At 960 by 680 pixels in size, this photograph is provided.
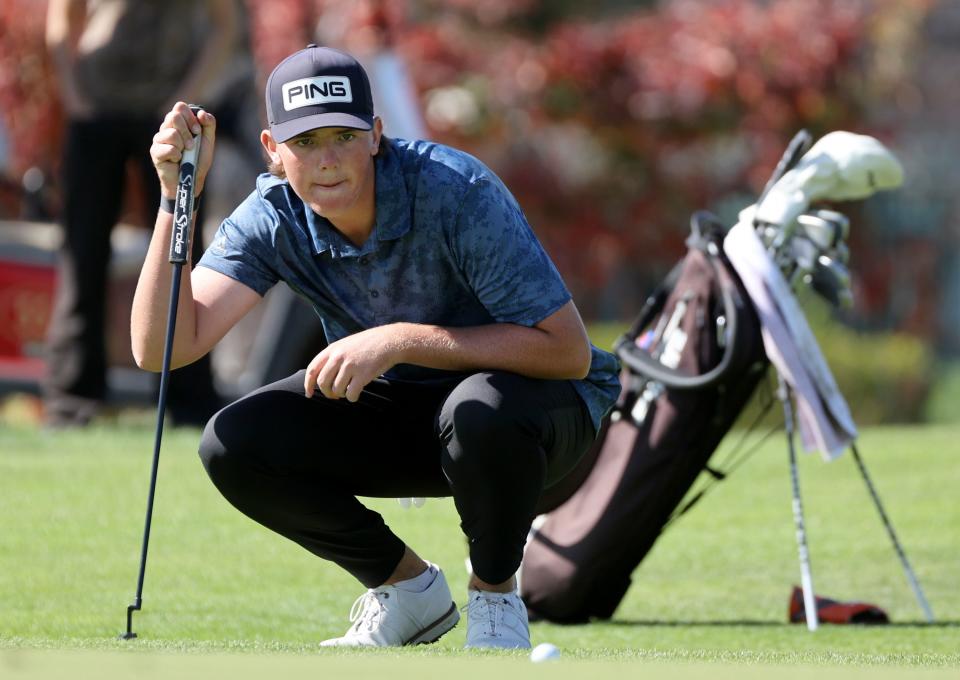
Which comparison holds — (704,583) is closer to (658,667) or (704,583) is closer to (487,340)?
(487,340)

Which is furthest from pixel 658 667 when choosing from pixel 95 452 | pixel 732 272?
pixel 95 452

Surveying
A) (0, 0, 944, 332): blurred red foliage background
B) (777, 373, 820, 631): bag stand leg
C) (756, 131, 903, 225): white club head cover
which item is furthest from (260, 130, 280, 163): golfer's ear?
(0, 0, 944, 332): blurred red foliage background

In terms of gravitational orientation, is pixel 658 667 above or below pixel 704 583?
above

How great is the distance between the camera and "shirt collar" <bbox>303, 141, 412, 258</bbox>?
13.2ft

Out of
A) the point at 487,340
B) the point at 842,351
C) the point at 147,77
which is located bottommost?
the point at 842,351

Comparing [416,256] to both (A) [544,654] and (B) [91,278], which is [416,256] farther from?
(B) [91,278]

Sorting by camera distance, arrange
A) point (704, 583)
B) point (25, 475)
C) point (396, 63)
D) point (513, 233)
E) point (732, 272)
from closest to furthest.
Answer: point (513, 233) → point (732, 272) → point (704, 583) → point (25, 475) → point (396, 63)

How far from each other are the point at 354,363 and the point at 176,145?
2.16 feet

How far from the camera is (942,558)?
5.81m

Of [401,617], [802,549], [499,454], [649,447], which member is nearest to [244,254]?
[499,454]

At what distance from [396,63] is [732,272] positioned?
457 centimetres

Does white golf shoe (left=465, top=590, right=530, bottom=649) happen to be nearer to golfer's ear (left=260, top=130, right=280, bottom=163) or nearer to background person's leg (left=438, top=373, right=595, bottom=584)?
background person's leg (left=438, top=373, right=595, bottom=584)

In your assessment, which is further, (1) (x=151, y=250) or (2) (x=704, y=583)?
(2) (x=704, y=583)

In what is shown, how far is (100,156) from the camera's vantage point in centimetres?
837
